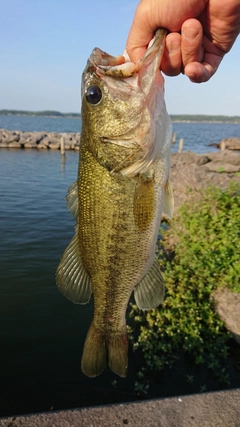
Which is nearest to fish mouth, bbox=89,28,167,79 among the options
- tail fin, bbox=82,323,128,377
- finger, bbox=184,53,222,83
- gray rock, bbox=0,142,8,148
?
finger, bbox=184,53,222,83

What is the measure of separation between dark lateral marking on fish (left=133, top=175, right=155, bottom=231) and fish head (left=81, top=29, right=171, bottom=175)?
0.09 meters

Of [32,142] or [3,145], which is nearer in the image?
[3,145]

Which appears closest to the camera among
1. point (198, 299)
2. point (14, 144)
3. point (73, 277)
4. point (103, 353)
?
point (73, 277)

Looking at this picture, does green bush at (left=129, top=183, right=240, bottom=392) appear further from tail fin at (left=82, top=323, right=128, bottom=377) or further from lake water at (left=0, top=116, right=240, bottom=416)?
tail fin at (left=82, top=323, right=128, bottom=377)

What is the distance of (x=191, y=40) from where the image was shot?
222 centimetres

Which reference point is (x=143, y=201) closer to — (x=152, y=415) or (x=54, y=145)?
(x=152, y=415)

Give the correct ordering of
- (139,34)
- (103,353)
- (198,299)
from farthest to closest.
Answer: (198,299), (103,353), (139,34)

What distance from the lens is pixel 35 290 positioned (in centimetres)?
818

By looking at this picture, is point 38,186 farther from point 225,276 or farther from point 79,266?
point 79,266

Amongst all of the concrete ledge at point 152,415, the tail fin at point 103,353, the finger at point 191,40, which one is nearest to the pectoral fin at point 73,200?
the tail fin at point 103,353

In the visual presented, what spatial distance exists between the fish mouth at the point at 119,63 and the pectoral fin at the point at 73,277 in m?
1.18

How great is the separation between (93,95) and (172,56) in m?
0.63

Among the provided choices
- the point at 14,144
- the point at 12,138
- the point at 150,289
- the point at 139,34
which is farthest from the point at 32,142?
the point at 150,289

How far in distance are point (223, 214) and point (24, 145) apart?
33.1 meters
